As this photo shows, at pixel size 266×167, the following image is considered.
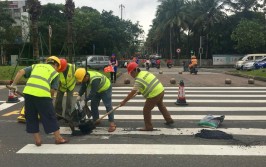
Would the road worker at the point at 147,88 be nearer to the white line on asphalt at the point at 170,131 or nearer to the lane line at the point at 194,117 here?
the white line on asphalt at the point at 170,131

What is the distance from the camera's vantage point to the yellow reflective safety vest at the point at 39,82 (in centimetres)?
636

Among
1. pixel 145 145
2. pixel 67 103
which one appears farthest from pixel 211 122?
pixel 67 103

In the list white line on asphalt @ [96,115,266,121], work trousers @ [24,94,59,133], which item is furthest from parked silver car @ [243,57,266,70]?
work trousers @ [24,94,59,133]

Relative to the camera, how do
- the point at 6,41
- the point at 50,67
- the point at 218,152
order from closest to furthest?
the point at 218,152 → the point at 50,67 → the point at 6,41

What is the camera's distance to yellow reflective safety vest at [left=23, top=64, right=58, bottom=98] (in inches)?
251

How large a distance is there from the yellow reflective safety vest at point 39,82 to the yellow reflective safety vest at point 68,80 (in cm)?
163

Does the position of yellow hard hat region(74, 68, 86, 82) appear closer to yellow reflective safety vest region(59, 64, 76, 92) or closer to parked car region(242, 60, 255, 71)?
yellow reflective safety vest region(59, 64, 76, 92)

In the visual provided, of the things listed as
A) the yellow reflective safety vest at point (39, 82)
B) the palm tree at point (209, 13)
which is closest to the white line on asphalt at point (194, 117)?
the yellow reflective safety vest at point (39, 82)

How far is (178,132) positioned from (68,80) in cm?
260

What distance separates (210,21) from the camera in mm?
59062

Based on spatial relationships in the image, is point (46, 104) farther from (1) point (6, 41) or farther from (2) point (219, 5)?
(2) point (219, 5)

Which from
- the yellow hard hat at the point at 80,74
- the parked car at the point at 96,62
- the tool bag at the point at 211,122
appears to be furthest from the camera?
the parked car at the point at 96,62
